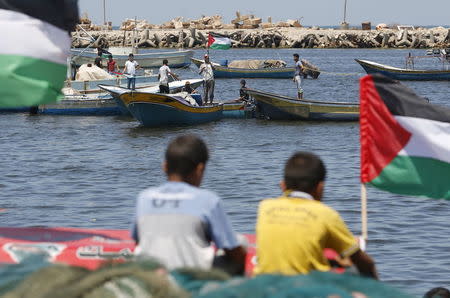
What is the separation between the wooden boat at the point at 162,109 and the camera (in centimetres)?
3157

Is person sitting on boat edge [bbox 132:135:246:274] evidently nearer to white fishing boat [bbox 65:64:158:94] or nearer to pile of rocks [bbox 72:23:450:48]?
white fishing boat [bbox 65:64:158:94]

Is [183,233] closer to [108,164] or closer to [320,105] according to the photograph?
[108,164]

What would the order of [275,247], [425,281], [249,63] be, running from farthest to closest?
1. [249,63]
2. [425,281]
3. [275,247]

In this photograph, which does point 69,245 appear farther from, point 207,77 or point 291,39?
point 291,39

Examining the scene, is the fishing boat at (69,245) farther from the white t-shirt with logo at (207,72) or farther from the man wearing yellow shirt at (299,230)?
the white t-shirt with logo at (207,72)

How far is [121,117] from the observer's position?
36.1m

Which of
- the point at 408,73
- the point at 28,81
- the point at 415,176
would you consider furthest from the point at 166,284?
the point at 408,73

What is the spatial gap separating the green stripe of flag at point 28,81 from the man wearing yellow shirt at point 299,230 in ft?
9.83

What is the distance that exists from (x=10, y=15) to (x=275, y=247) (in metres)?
3.76

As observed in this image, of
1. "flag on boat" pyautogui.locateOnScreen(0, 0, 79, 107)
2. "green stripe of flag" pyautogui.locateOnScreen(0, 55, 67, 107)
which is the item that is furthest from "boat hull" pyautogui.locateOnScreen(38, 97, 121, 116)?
"green stripe of flag" pyautogui.locateOnScreen(0, 55, 67, 107)

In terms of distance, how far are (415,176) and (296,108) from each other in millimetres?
25242

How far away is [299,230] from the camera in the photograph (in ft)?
21.2

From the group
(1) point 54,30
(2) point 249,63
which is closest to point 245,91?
(1) point 54,30

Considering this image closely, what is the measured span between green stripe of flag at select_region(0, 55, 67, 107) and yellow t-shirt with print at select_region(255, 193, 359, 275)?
3.06 m
